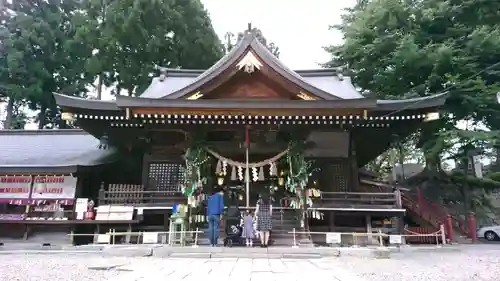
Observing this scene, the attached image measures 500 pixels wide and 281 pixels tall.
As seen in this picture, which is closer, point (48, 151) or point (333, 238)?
point (333, 238)

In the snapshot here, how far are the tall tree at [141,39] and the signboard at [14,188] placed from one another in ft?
43.6

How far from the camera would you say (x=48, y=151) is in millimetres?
15383

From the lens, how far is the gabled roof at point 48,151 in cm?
1289

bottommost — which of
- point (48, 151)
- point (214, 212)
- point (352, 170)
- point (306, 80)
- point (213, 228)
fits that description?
point (213, 228)

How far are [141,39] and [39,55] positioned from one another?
7967mm

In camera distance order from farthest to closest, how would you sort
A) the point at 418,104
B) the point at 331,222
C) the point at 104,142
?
the point at 104,142 < the point at 331,222 < the point at 418,104

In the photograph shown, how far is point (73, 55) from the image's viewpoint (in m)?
27.1

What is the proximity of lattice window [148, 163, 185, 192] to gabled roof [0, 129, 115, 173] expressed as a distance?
7.07ft

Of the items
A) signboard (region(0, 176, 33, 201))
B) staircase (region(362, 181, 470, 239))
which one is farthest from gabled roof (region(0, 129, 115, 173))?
staircase (region(362, 181, 470, 239))

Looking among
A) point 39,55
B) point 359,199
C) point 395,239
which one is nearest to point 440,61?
point 359,199

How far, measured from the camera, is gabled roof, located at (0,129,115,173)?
12.9 meters

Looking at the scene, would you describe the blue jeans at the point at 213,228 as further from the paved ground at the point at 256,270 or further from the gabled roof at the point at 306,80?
the gabled roof at the point at 306,80

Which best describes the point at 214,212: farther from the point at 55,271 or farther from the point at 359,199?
the point at 359,199

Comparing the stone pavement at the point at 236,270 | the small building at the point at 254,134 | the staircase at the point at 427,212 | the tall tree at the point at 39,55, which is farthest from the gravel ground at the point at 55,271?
the tall tree at the point at 39,55
